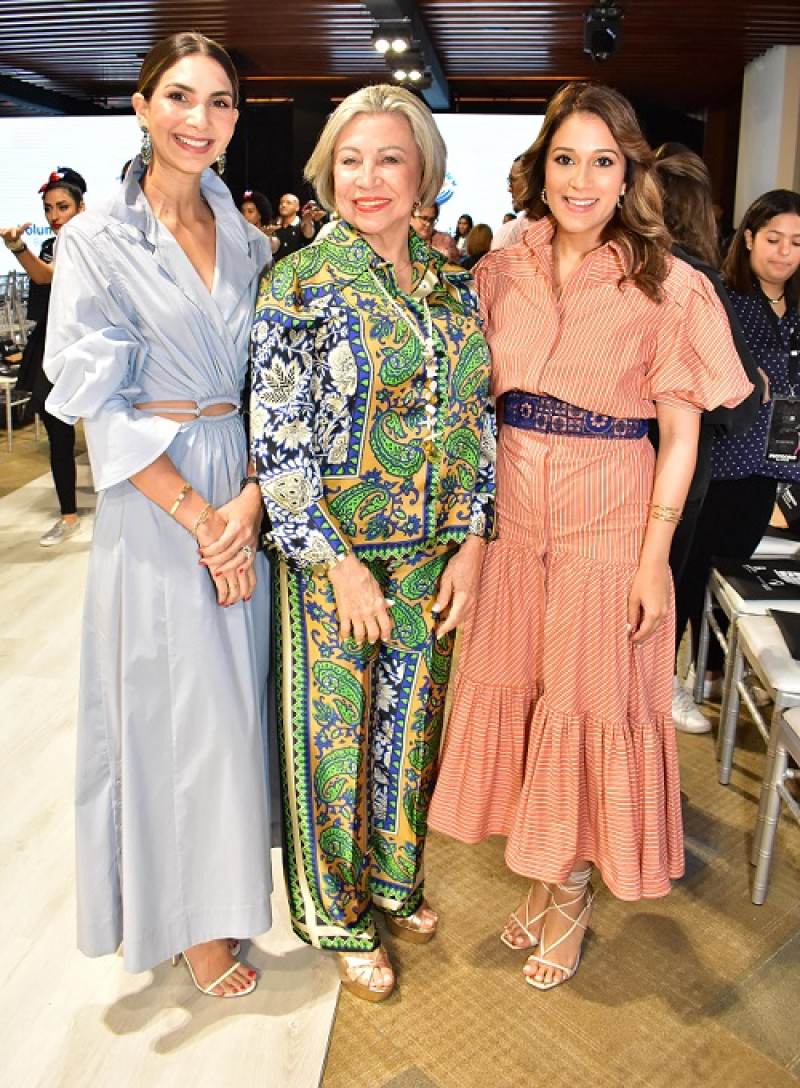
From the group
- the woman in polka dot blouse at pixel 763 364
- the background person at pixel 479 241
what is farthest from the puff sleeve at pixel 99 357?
the background person at pixel 479 241

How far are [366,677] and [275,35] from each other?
32.0ft

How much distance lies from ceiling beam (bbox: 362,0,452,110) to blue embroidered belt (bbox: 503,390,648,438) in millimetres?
6708

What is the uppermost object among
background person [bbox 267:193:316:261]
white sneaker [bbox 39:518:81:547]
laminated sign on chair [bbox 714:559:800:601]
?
background person [bbox 267:193:316:261]

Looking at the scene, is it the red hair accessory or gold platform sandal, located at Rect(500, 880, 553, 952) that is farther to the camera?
the red hair accessory

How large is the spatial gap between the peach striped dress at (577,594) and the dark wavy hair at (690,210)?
76 cm

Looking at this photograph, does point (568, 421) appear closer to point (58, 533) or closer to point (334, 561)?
point (334, 561)

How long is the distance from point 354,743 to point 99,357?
79 cm

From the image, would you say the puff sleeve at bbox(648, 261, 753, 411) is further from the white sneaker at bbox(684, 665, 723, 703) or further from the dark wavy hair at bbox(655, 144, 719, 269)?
the white sneaker at bbox(684, 665, 723, 703)

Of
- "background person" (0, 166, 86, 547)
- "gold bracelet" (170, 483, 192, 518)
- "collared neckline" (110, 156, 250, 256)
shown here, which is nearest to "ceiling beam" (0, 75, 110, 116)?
"background person" (0, 166, 86, 547)

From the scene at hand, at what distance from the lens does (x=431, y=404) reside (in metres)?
1.74

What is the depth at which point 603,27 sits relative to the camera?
7.52 meters

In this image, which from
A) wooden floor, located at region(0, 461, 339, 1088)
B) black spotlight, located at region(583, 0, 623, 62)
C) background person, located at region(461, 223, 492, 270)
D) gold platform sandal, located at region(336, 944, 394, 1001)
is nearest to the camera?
wooden floor, located at region(0, 461, 339, 1088)

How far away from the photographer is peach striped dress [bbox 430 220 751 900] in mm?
1813

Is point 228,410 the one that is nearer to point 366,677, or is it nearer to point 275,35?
point 366,677
